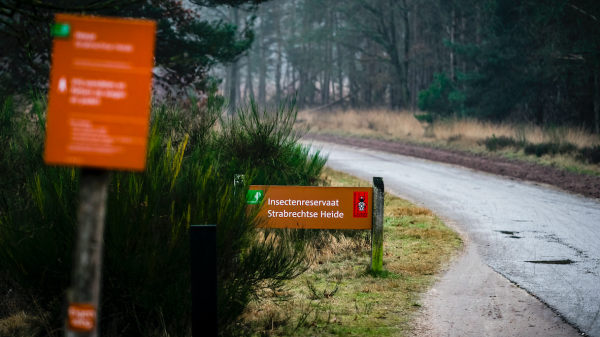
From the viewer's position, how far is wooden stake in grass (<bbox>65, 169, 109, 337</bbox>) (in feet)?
8.43

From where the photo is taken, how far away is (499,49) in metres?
31.2

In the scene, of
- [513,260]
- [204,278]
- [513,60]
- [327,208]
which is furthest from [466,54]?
[204,278]

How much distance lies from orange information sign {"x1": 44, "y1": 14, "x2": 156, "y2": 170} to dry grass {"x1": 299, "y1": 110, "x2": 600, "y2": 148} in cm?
1454

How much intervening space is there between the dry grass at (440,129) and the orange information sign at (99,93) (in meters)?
14.5

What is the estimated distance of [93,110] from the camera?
2.52 metres

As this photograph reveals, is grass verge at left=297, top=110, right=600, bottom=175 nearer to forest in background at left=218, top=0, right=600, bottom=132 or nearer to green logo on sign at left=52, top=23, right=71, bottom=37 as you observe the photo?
forest in background at left=218, top=0, right=600, bottom=132

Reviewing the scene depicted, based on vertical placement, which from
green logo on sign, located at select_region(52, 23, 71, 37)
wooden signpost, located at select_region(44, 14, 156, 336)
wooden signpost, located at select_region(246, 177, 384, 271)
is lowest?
wooden signpost, located at select_region(246, 177, 384, 271)

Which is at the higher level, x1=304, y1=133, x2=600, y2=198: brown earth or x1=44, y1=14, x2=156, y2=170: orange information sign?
x1=44, y1=14, x2=156, y2=170: orange information sign

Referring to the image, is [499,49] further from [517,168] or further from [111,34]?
[111,34]

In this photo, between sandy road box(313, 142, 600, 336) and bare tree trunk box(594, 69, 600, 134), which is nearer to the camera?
sandy road box(313, 142, 600, 336)

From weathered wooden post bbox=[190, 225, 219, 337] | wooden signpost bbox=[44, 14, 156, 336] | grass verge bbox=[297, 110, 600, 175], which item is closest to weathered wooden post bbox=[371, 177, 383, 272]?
weathered wooden post bbox=[190, 225, 219, 337]

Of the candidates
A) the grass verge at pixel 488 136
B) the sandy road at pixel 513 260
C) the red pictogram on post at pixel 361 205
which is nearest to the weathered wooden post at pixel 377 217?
the red pictogram on post at pixel 361 205

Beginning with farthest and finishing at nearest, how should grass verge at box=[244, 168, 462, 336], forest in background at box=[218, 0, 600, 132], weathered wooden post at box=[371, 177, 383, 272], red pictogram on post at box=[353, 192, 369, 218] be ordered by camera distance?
forest in background at box=[218, 0, 600, 132] < red pictogram on post at box=[353, 192, 369, 218] < weathered wooden post at box=[371, 177, 383, 272] < grass verge at box=[244, 168, 462, 336]

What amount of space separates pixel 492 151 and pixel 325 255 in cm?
1716
